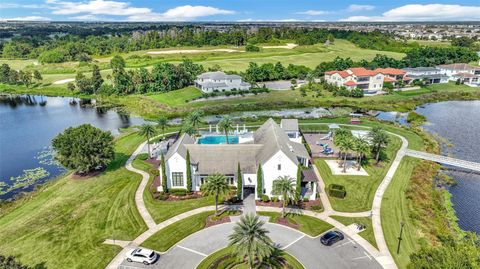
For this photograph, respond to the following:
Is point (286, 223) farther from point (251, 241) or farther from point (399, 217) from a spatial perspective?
point (399, 217)

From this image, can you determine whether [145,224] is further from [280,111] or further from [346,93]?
[346,93]

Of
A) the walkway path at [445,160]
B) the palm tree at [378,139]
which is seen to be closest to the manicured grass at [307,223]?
the palm tree at [378,139]

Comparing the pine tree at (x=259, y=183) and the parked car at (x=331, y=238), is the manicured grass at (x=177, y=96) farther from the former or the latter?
the parked car at (x=331, y=238)

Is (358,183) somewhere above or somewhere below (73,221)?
above

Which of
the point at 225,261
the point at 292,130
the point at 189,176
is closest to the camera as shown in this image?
the point at 225,261

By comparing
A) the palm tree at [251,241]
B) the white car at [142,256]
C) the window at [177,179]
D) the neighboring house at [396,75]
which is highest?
the neighboring house at [396,75]

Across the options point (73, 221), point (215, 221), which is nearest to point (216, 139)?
point (215, 221)

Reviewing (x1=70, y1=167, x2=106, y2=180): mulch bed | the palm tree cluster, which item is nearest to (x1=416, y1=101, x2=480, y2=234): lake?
the palm tree cluster
